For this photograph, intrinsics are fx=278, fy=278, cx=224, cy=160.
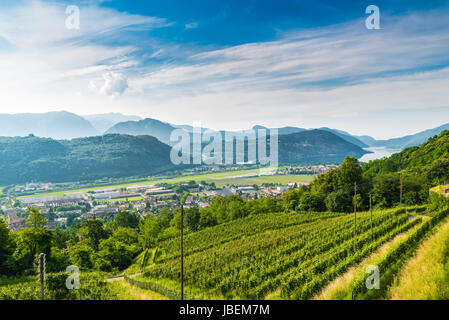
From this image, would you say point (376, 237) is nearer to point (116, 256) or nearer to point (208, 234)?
point (208, 234)

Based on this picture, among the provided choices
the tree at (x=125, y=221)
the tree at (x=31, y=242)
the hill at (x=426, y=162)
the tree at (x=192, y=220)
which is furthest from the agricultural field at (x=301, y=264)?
the tree at (x=125, y=221)

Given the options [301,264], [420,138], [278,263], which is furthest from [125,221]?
[420,138]

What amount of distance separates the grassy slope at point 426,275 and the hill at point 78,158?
4416 inches

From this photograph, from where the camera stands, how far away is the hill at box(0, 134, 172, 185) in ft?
337

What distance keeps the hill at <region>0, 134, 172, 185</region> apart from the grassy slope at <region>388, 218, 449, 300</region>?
4416 inches

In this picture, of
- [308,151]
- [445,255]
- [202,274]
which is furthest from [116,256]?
[308,151]

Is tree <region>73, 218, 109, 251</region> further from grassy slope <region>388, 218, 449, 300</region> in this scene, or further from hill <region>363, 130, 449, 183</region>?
hill <region>363, 130, 449, 183</region>

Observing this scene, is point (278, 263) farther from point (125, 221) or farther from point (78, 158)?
point (78, 158)

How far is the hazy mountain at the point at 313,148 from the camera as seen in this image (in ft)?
508

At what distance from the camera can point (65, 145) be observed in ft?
438

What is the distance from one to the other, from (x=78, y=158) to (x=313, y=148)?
130 m

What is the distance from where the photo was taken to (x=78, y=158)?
120 m
